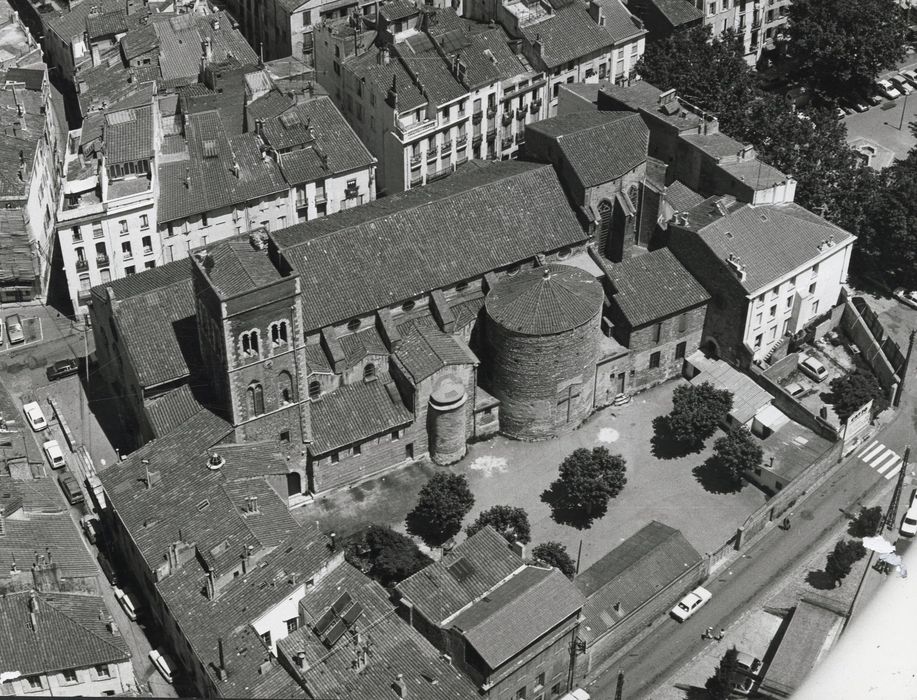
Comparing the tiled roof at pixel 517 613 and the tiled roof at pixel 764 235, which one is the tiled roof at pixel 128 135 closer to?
the tiled roof at pixel 764 235

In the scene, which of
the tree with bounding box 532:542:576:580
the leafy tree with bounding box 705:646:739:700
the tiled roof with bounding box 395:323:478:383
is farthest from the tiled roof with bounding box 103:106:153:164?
the leafy tree with bounding box 705:646:739:700

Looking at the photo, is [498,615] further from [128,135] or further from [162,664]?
[128,135]

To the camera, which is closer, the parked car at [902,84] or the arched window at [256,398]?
the arched window at [256,398]

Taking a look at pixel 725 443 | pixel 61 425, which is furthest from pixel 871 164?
pixel 61 425

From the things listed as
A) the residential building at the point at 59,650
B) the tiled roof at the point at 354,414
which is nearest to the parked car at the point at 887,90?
the tiled roof at the point at 354,414

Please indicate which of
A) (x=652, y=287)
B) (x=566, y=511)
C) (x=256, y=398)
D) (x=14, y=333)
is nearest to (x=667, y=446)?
(x=566, y=511)

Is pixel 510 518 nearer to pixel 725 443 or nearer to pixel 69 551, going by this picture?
pixel 725 443
